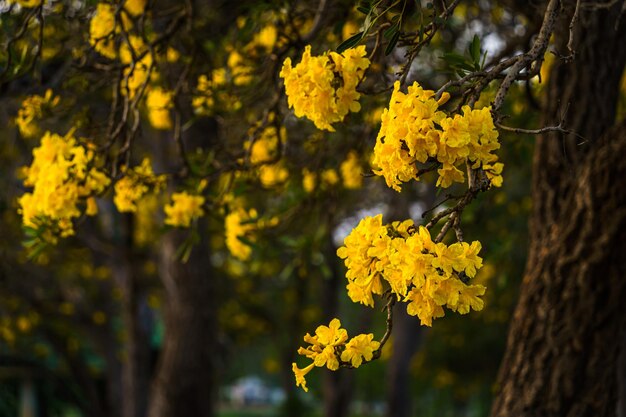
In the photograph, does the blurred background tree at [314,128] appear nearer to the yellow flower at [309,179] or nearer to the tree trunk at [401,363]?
the yellow flower at [309,179]

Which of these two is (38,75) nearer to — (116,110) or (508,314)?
(116,110)

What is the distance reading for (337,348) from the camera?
93.0 inches

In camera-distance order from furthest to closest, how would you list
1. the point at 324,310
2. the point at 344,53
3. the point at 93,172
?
the point at 324,310 → the point at 93,172 → the point at 344,53

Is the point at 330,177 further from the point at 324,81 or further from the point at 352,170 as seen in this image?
the point at 324,81

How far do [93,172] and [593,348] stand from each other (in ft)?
7.78

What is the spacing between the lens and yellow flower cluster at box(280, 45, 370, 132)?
2.61 meters

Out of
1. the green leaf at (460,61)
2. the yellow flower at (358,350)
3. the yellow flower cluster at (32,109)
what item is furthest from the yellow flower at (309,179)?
the yellow flower at (358,350)

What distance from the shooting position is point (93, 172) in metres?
3.64

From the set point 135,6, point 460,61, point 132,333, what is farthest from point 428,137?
point 132,333

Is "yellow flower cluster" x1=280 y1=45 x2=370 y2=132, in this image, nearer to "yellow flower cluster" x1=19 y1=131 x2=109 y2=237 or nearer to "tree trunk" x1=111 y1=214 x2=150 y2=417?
"yellow flower cluster" x1=19 y1=131 x2=109 y2=237

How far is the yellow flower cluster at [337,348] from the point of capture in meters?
2.33

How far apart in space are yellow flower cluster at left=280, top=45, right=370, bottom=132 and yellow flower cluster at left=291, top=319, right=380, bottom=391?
66cm

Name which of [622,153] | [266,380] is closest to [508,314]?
[622,153]

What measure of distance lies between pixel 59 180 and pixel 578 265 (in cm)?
233
